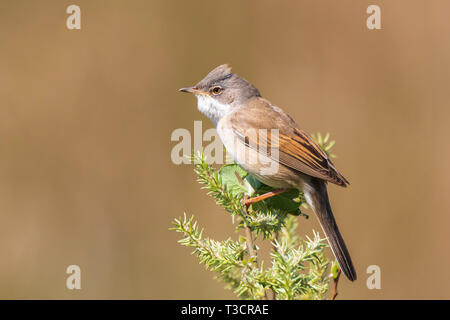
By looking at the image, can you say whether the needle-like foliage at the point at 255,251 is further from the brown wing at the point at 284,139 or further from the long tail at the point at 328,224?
the brown wing at the point at 284,139

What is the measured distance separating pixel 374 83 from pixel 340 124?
670mm

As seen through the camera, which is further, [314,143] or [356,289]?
[356,289]

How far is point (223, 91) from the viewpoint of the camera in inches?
155

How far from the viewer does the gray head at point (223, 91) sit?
391cm

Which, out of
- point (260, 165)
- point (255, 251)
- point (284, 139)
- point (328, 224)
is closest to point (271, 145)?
point (284, 139)

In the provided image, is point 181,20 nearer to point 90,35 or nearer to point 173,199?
point 90,35

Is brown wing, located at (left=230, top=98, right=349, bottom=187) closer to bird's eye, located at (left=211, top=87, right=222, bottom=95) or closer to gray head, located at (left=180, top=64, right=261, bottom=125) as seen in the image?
gray head, located at (left=180, top=64, right=261, bottom=125)

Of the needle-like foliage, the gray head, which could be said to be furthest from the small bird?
the needle-like foliage

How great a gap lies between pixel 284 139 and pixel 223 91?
0.80m

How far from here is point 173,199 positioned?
5.68 m

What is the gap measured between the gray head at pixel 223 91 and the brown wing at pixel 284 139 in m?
0.13
